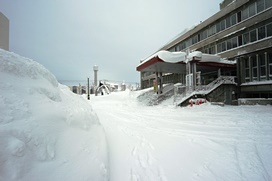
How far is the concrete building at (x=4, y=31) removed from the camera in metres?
9.96

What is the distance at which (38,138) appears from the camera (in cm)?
248

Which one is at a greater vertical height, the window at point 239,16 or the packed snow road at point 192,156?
the window at point 239,16

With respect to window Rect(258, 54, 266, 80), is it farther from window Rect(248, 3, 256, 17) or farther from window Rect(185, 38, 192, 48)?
window Rect(185, 38, 192, 48)

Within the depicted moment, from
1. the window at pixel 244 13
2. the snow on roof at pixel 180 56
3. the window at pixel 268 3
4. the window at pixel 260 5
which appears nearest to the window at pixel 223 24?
the window at pixel 244 13

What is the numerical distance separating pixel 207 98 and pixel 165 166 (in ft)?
43.4

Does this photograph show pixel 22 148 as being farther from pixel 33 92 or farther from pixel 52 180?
pixel 33 92

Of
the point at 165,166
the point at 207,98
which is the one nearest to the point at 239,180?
the point at 165,166

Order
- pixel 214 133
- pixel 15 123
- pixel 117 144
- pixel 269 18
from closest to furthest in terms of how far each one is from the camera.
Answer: pixel 15 123 < pixel 117 144 < pixel 214 133 < pixel 269 18

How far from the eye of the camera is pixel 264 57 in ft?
53.9

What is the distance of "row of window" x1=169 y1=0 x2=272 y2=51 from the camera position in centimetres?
1704

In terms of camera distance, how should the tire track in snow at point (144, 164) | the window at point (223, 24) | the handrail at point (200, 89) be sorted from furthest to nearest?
the window at point (223, 24)
the handrail at point (200, 89)
the tire track in snow at point (144, 164)

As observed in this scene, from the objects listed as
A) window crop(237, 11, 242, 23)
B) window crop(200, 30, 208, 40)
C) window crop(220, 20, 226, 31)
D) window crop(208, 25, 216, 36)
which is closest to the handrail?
window crop(237, 11, 242, 23)

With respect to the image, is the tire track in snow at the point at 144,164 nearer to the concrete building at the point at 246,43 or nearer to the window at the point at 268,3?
the concrete building at the point at 246,43

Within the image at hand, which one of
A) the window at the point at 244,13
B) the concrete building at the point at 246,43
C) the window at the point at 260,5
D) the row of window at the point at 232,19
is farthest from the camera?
the window at the point at 244,13
